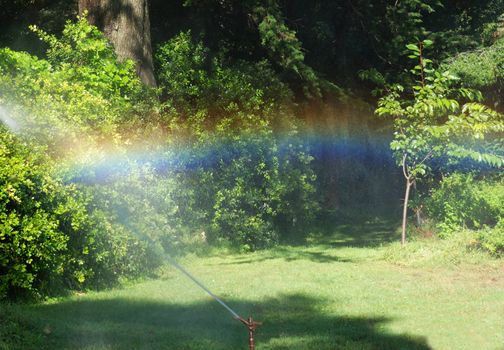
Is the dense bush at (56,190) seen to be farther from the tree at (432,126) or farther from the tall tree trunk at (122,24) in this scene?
the tree at (432,126)

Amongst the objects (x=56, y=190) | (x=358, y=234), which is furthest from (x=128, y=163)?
(x=358, y=234)

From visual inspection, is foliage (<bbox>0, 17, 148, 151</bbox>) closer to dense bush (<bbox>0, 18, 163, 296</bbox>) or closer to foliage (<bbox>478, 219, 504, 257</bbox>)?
dense bush (<bbox>0, 18, 163, 296</bbox>)

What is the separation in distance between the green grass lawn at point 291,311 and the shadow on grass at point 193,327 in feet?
0.04

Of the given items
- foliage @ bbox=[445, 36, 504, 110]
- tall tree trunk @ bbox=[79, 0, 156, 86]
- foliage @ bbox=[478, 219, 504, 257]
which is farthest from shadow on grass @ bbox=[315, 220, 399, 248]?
tall tree trunk @ bbox=[79, 0, 156, 86]

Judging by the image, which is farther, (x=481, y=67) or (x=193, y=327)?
(x=481, y=67)

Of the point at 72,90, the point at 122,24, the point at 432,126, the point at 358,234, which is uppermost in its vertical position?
the point at 122,24

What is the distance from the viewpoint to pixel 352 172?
22438mm

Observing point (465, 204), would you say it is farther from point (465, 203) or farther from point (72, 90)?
point (72, 90)

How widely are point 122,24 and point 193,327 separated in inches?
389

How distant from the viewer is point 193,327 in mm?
A: 7895

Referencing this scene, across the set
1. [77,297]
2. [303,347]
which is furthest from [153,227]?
[303,347]

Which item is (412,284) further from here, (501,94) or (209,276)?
(501,94)

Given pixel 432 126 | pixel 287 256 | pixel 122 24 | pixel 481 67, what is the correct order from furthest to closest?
1. pixel 481 67
2. pixel 122 24
3. pixel 287 256
4. pixel 432 126

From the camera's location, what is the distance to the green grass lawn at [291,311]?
7.25 m
